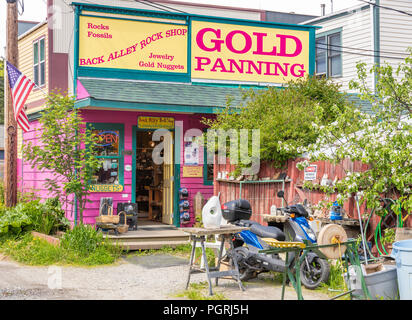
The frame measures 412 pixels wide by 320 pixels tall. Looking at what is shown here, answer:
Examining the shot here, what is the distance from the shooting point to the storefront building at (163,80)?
12516mm

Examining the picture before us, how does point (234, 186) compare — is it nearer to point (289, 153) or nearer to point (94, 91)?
point (289, 153)

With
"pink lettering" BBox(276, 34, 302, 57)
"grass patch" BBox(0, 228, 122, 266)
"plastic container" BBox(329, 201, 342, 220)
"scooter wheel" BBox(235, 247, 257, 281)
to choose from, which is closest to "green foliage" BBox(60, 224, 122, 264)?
"grass patch" BBox(0, 228, 122, 266)

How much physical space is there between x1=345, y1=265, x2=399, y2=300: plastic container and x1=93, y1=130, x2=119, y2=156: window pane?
7460 millimetres

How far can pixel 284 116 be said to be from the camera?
10.6 m

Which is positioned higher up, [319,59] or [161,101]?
[319,59]

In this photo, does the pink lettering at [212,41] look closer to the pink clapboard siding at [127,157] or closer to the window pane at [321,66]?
the pink clapboard siding at [127,157]

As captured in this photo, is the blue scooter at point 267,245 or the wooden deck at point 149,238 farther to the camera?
the wooden deck at point 149,238

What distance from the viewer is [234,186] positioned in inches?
460

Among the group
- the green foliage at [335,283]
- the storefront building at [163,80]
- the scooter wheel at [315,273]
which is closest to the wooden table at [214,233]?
the scooter wheel at [315,273]

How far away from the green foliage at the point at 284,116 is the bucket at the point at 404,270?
3097 mm

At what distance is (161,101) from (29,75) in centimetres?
648

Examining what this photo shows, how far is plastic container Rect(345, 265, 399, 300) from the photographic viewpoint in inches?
253
